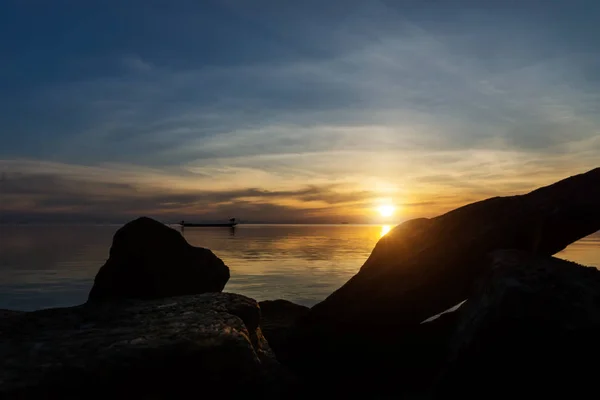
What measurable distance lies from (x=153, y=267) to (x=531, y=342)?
30.4ft

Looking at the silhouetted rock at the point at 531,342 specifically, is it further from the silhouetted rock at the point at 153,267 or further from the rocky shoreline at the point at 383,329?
the silhouetted rock at the point at 153,267

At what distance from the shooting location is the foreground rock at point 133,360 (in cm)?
501

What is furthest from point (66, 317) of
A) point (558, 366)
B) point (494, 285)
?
point (558, 366)

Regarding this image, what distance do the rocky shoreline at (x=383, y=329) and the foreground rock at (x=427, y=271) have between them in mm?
27

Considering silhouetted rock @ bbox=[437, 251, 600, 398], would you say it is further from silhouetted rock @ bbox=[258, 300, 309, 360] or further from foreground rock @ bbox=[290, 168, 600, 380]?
silhouetted rock @ bbox=[258, 300, 309, 360]

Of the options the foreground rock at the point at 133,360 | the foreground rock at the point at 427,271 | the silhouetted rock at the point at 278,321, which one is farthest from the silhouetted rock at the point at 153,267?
the foreground rock at the point at 133,360

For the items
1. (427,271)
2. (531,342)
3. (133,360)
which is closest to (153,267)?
(427,271)

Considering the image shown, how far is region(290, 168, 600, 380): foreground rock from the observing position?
9.16m

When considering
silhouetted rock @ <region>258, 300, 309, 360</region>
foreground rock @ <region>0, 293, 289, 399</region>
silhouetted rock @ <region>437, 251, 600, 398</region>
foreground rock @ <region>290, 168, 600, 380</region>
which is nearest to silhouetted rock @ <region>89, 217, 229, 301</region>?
silhouetted rock @ <region>258, 300, 309, 360</region>

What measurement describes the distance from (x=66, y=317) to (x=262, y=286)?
15117 mm

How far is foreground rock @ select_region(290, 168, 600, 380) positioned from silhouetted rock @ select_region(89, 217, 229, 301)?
4.11m

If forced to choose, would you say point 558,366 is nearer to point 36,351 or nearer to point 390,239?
point 390,239

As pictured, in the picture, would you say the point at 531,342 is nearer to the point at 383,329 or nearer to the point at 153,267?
the point at 383,329

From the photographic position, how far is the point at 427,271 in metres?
9.44
